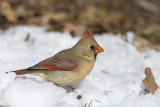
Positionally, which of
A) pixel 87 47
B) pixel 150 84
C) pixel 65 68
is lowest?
pixel 150 84

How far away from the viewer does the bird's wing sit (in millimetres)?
3242

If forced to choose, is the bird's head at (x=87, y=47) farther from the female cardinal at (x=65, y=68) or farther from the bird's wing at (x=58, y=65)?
the bird's wing at (x=58, y=65)

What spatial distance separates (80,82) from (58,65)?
502mm

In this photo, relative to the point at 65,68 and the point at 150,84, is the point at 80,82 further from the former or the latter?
the point at 150,84

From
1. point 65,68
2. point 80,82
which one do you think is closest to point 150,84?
point 80,82

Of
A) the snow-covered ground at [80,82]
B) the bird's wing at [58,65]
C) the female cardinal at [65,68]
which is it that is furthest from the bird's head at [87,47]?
the snow-covered ground at [80,82]

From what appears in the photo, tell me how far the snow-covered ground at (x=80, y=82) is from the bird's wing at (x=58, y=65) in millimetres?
167

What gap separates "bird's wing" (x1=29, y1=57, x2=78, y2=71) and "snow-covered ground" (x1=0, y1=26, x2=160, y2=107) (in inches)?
6.6

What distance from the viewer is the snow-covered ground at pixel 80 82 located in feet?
9.27

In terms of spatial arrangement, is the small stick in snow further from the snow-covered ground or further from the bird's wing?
the bird's wing

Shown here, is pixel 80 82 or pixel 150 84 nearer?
pixel 150 84

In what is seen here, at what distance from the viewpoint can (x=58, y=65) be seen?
3.27 m

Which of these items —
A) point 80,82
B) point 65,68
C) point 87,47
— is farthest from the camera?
point 80,82

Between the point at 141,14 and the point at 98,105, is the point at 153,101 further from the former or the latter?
the point at 141,14
